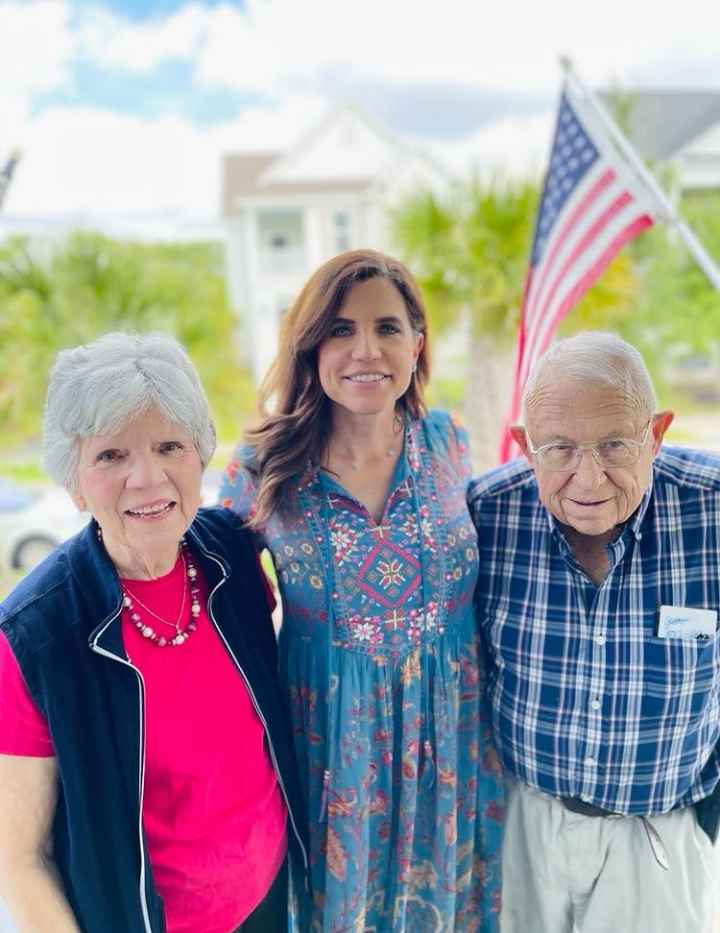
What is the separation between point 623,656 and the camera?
1214mm

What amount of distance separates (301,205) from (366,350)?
8262 millimetres

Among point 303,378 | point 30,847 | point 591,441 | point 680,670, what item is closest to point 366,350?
point 303,378

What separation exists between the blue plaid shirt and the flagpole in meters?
1.21

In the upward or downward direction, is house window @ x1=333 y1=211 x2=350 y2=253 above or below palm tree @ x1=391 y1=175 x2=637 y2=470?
above

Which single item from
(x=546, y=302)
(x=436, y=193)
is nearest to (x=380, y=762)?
(x=546, y=302)

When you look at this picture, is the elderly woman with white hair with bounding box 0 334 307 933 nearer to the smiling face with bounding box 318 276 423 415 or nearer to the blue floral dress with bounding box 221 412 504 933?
the blue floral dress with bounding box 221 412 504 933

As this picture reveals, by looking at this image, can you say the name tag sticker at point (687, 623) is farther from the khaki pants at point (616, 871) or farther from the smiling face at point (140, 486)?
the smiling face at point (140, 486)

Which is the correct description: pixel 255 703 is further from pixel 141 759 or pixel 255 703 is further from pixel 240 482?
pixel 240 482

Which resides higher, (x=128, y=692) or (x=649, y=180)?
(x=649, y=180)

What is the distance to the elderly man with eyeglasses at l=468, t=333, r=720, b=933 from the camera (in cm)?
113

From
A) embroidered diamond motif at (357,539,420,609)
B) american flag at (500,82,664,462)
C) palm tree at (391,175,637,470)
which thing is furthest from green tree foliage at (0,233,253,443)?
embroidered diamond motif at (357,539,420,609)

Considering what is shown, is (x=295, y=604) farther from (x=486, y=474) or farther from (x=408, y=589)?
(x=486, y=474)

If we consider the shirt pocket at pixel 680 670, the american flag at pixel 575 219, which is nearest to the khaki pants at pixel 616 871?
the shirt pocket at pixel 680 670

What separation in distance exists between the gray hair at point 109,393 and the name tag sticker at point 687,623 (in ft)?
2.70
